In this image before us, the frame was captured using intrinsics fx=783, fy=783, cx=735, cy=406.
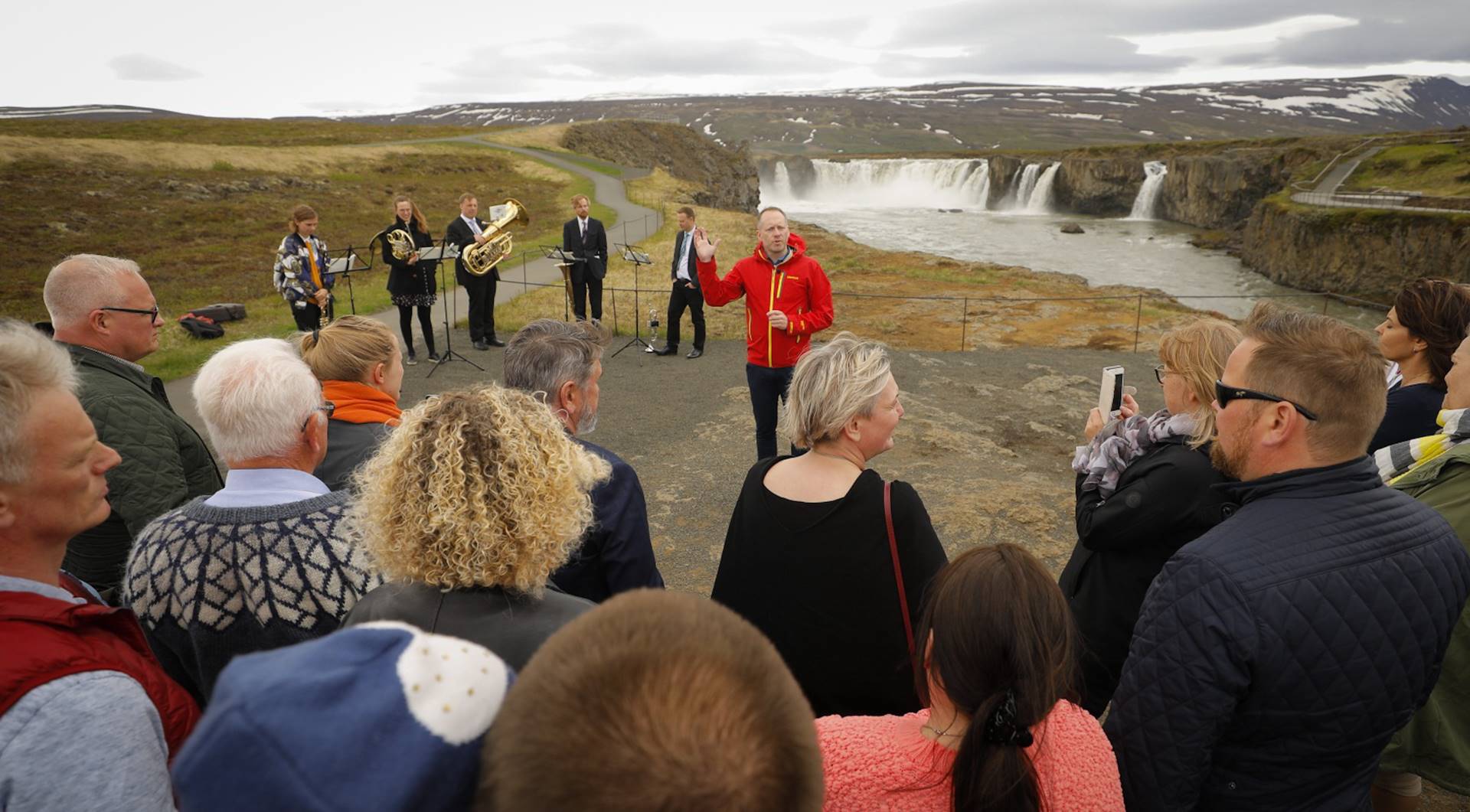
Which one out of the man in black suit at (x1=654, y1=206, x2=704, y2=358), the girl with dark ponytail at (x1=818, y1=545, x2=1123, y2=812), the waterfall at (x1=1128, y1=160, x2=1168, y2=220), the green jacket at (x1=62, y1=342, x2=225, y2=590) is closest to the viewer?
the girl with dark ponytail at (x1=818, y1=545, x2=1123, y2=812)

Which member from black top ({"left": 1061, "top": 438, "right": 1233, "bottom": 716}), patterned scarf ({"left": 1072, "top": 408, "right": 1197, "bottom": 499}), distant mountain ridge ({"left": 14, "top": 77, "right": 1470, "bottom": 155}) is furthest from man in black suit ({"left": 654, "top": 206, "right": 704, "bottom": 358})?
distant mountain ridge ({"left": 14, "top": 77, "right": 1470, "bottom": 155})

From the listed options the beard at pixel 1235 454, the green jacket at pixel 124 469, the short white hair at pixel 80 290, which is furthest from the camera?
the short white hair at pixel 80 290

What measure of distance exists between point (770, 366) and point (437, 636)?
5.11 metres

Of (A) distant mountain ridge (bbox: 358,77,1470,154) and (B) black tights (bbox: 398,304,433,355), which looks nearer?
(B) black tights (bbox: 398,304,433,355)

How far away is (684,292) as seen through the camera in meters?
10.5

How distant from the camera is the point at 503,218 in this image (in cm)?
1030

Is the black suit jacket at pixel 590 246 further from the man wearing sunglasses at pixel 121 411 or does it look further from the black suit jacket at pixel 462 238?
the man wearing sunglasses at pixel 121 411

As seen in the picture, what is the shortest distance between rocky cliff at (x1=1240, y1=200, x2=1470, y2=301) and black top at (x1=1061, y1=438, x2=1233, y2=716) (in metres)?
24.5

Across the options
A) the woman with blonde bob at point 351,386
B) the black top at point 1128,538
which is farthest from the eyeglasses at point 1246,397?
the woman with blonde bob at point 351,386

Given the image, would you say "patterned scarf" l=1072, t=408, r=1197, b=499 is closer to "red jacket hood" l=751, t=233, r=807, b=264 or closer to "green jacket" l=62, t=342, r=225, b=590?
"green jacket" l=62, t=342, r=225, b=590

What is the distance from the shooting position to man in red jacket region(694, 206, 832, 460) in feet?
18.9

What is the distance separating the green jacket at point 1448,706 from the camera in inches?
88.7

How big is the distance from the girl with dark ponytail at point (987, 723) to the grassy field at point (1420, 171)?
1413 inches

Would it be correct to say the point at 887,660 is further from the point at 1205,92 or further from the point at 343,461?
the point at 1205,92
